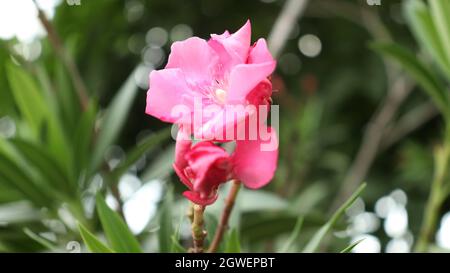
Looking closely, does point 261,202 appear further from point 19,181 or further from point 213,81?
point 213,81

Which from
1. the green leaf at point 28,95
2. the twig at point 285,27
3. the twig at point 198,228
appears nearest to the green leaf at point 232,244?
the twig at point 198,228

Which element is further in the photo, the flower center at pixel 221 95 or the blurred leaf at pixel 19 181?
the blurred leaf at pixel 19 181

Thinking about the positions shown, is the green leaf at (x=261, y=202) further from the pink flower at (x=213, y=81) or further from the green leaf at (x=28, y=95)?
the pink flower at (x=213, y=81)

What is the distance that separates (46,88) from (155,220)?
0.35 metres

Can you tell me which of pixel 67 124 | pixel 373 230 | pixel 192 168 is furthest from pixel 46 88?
pixel 373 230

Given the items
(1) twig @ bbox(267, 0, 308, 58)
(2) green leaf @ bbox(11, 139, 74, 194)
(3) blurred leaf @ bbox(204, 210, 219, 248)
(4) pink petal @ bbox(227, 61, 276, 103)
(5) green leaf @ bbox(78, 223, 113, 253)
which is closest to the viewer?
(4) pink petal @ bbox(227, 61, 276, 103)

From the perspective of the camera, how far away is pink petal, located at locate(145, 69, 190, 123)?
21.1 inches

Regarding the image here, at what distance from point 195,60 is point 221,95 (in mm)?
41

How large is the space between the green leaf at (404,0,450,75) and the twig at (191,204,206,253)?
637 mm

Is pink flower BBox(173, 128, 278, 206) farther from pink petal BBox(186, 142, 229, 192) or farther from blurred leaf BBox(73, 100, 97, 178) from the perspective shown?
blurred leaf BBox(73, 100, 97, 178)

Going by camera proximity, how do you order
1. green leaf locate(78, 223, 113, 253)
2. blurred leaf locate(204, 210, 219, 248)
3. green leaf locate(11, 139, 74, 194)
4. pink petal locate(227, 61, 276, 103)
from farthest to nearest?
green leaf locate(11, 139, 74, 194)
blurred leaf locate(204, 210, 219, 248)
green leaf locate(78, 223, 113, 253)
pink petal locate(227, 61, 276, 103)

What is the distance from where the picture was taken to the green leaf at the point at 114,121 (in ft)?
3.98

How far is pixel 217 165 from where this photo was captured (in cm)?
51

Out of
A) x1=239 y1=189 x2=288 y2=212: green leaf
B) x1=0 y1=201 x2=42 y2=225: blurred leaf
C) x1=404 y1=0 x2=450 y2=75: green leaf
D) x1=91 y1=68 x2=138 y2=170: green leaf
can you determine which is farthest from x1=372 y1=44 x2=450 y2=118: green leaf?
x1=0 y1=201 x2=42 y2=225: blurred leaf
